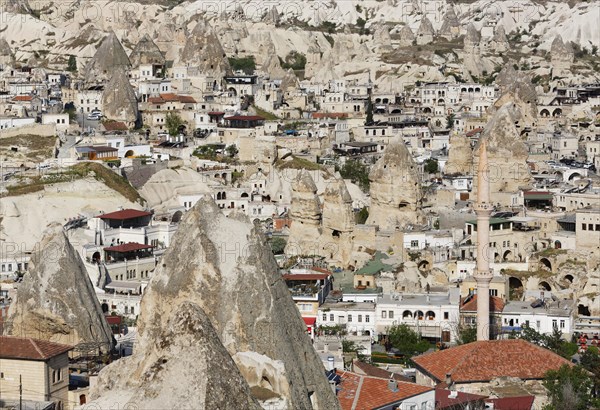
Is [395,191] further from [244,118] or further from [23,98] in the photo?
[23,98]

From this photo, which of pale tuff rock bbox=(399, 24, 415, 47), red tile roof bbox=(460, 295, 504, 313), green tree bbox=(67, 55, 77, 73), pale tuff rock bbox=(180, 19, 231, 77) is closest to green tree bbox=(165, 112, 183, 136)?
pale tuff rock bbox=(180, 19, 231, 77)

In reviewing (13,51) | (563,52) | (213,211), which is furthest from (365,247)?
(13,51)

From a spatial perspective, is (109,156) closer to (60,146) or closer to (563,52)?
(60,146)

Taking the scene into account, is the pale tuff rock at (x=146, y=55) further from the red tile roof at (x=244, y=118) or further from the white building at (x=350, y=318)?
the white building at (x=350, y=318)

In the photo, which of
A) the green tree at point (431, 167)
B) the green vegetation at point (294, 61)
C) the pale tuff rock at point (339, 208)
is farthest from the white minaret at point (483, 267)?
the green vegetation at point (294, 61)

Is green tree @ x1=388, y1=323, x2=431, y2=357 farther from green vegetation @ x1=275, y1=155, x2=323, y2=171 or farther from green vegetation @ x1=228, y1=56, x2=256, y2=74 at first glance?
green vegetation @ x1=228, y1=56, x2=256, y2=74
